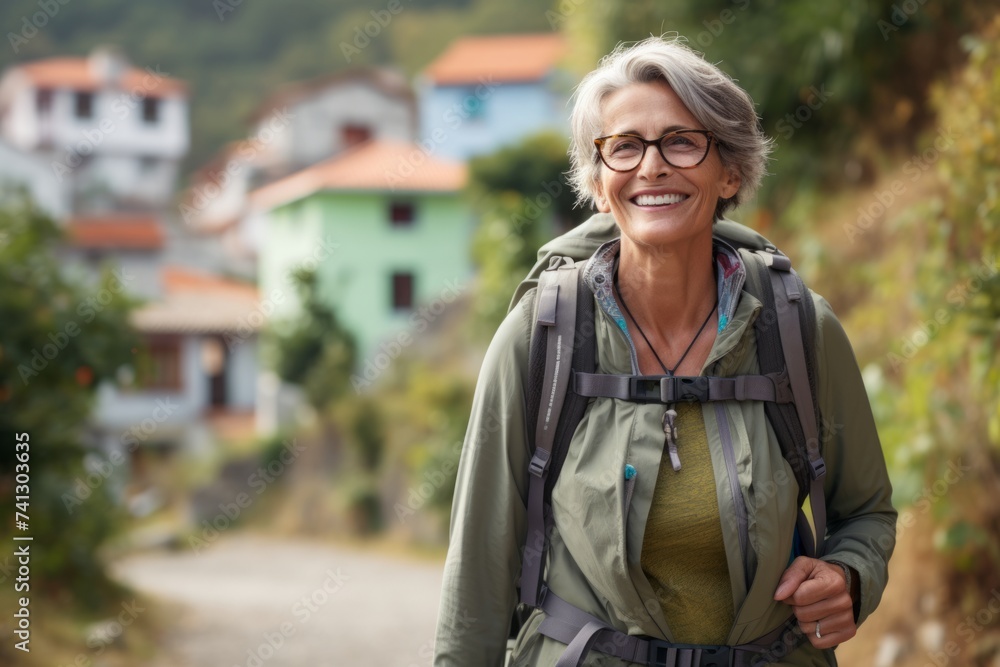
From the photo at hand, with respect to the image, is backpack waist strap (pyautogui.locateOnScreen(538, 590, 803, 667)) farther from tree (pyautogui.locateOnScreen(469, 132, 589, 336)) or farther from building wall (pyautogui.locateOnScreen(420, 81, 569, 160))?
building wall (pyautogui.locateOnScreen(420, 81, 569, 160))

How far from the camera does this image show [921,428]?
4.35 meters

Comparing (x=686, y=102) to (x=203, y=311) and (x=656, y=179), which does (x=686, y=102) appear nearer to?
(x=656, y=179)

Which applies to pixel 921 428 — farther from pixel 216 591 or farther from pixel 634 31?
pixel 216 591

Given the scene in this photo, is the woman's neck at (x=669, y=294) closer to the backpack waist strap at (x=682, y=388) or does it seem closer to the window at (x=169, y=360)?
the backpack waist strap at (x=682, y=388)

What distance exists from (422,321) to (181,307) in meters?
12.1

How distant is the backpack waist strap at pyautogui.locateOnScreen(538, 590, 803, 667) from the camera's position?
1.68 m

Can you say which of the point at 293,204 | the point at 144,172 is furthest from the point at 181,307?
the point at 144,172

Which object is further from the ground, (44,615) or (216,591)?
(44,615)

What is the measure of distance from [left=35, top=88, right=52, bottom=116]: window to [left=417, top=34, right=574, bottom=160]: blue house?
16547mm

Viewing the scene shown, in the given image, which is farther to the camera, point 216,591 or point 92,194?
point 92,194
